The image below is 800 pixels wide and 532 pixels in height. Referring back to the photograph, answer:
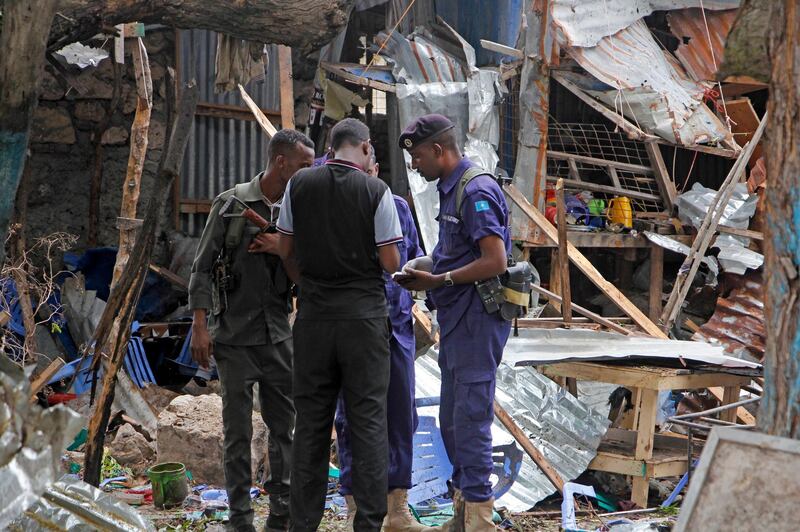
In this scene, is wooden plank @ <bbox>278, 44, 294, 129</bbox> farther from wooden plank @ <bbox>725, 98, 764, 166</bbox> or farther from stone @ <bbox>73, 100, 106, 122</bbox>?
wooden plank @ <bbox>725, 98, 764, 166</bbox>

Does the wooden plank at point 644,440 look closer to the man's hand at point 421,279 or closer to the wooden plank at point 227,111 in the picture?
the man's hand at point 421,279

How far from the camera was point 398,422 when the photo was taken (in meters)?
4.93

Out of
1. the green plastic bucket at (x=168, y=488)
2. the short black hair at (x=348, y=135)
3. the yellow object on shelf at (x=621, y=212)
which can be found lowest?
the green plastic bucket at (x=168, y=488)

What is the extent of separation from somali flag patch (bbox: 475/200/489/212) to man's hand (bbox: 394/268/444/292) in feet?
1.27

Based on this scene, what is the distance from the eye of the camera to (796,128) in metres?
2.57

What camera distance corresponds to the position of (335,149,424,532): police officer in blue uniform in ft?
16.1

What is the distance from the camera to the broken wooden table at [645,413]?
6.09 meters

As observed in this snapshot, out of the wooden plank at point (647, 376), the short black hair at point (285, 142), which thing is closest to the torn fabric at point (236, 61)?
the short black hair at point (285, 142)

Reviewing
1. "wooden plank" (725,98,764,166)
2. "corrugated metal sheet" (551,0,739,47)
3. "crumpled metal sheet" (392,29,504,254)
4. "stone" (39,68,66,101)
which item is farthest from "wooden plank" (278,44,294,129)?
"wooden plank" (725,98,764,166)

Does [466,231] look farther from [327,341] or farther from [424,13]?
[424,13]

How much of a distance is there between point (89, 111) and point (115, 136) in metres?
0.34

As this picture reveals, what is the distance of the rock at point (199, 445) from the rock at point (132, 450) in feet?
1.38

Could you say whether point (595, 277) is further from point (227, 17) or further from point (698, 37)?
point (698, 37)

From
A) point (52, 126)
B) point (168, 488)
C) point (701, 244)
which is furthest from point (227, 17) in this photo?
point (701, 244)
